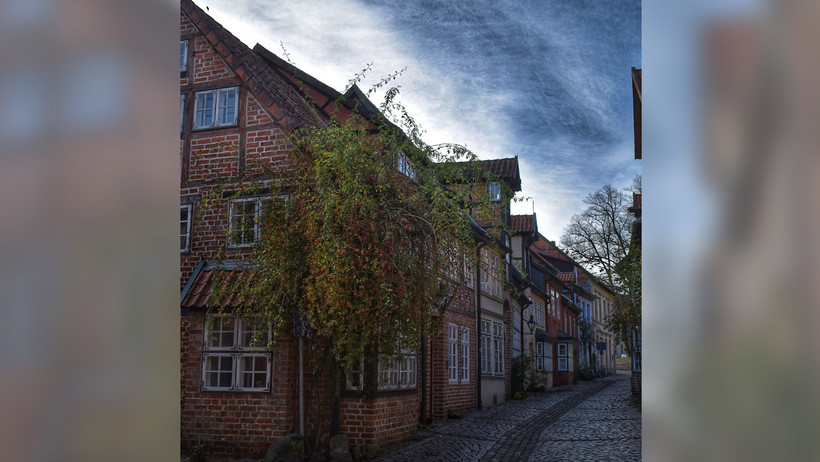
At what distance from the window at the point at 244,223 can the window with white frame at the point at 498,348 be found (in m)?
11.1

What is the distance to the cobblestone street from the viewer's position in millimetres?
10258

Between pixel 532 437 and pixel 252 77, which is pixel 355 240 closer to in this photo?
pixel 252 77

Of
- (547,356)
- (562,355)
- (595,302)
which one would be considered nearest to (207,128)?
(547,356)

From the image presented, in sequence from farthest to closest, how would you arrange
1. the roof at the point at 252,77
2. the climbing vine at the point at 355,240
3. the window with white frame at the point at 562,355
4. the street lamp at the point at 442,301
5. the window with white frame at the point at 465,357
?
the window with white frame at the point at 562,355, the window with white frame at the point at 465,357, the street lamp at the point at 442,301, the roof at the point at 252,77, the climbing vine at the point at 355,240

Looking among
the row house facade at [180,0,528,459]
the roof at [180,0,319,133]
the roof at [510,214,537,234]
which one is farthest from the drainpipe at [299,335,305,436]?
the roof at [510,214,537,234]

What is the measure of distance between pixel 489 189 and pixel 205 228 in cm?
1483

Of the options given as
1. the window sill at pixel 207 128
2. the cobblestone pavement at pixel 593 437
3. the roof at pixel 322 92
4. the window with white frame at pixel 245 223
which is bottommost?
the cobblestone pavement at pixel 593 437

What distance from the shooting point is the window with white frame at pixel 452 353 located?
1590 cm

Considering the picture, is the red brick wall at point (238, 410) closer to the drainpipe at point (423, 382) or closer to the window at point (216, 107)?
the window at point (216, 107)

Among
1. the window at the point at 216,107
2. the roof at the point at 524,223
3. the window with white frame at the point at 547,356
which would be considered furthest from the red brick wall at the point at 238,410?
the window with white frame at the point at 547,356

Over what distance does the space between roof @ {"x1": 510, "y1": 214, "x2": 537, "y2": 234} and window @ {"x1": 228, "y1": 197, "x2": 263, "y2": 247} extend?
60.3 ft

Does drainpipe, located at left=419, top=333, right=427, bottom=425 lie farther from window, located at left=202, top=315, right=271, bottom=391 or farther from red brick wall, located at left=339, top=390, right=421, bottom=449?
window, located at left=202, top=315, right=271, bottom=391

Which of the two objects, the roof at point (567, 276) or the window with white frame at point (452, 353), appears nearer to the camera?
the window with white frame at point (452, 353)
